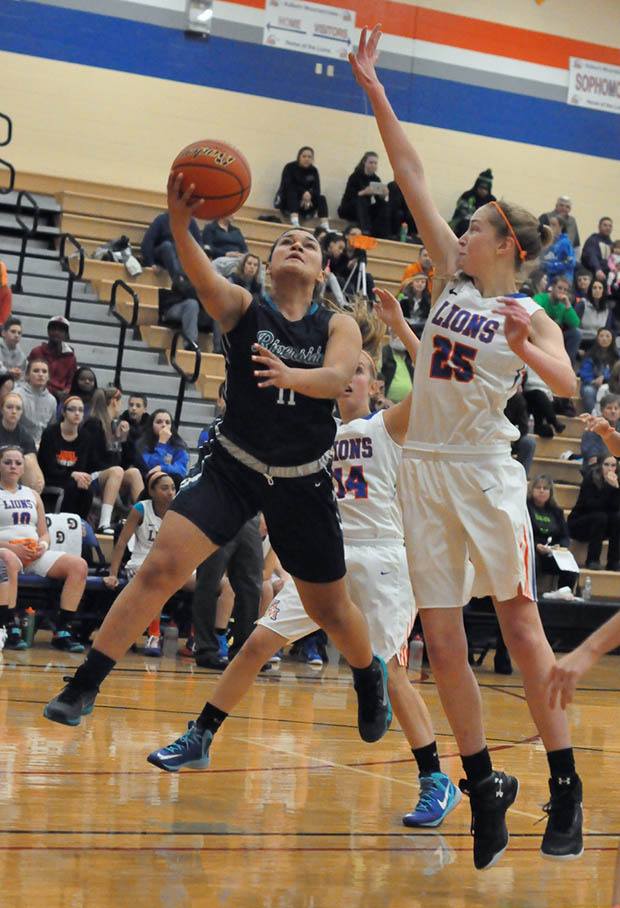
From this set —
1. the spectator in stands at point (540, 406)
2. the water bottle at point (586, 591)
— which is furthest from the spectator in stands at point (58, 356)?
the spectator in stands at point (540, 406)

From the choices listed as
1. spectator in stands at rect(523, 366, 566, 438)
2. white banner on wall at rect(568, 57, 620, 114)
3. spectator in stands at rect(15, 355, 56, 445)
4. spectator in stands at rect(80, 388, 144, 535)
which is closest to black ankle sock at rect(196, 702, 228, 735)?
spectator in stands at rect(80, 388, 144, 535)

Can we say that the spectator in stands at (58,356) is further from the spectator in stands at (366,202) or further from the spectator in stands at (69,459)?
the spectator in stands at (366,202)

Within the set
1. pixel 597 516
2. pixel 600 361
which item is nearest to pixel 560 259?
pixel 600 361

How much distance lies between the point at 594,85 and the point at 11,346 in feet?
39.2

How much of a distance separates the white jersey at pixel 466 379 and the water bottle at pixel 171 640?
6.02 m

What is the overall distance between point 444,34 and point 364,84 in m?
15.9

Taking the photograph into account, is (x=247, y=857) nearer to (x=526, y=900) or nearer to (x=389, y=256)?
(x=526, y=900)

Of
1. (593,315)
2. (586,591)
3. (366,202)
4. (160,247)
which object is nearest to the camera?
(586,591)

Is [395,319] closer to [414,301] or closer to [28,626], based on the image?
[28,626]

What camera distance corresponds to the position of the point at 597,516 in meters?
13.5

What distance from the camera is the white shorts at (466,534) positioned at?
428cm

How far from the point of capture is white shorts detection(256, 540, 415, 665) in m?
5.57

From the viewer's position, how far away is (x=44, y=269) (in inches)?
591

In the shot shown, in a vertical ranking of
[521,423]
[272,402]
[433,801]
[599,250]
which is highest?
[599,250]
